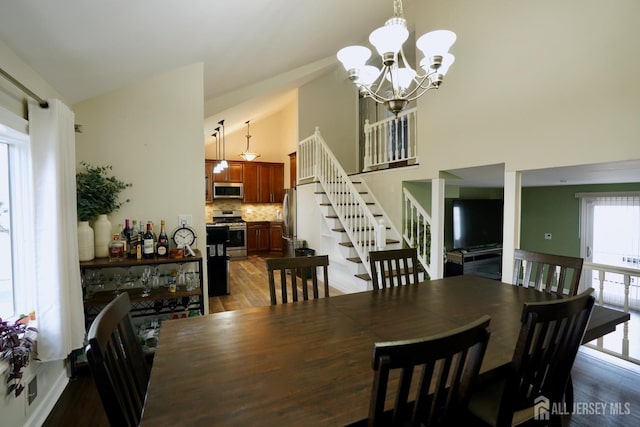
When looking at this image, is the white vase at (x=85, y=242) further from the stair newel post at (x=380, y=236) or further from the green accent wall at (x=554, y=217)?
the green accent wall at (x=554, y=217)

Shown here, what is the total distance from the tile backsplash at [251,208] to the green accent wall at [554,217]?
610 centimetres

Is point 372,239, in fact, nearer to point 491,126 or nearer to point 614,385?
point 491,126

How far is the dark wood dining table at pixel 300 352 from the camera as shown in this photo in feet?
3.10

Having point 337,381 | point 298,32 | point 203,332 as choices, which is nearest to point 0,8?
point 203,332

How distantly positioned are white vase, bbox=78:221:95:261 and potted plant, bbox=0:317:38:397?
28.6 inches

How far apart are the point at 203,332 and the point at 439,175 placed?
3.27m

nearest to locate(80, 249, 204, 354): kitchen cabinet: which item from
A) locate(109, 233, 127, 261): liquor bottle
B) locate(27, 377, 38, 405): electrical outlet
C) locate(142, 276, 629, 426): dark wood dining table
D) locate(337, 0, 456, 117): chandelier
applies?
locate(109, 233, 127, 261): liquor bottle

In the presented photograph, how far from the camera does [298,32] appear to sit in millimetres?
3395

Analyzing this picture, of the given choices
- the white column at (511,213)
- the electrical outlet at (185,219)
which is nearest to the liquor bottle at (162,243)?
the electrical outlet at (185,219)

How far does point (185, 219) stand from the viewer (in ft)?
9.60

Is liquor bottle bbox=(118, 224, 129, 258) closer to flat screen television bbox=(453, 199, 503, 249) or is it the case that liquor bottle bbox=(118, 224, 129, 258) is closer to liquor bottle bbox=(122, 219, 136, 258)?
liquor bottle bbox=(122, 219, 136, 258)

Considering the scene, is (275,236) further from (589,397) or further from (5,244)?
(589,397)

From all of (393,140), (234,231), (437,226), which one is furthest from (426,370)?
(234,231)

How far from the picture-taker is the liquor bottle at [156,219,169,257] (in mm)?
2678
